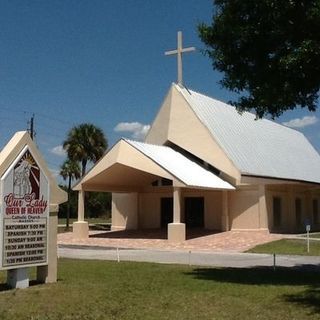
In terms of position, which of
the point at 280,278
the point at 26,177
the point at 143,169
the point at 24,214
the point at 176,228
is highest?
the point at 143,169

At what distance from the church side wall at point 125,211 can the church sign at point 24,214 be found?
27.3 meters

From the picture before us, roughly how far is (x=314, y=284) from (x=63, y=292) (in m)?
6.11

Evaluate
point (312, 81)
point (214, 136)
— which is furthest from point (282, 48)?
point (214, 136)

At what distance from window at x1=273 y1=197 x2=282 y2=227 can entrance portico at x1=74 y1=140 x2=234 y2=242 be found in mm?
4601

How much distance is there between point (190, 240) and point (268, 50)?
1920cm

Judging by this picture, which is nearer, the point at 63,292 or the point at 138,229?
the point at 63,292

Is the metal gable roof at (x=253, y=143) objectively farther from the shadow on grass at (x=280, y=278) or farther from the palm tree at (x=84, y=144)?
the shadow on grass at (x=280, y=278)

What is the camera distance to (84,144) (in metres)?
49.7

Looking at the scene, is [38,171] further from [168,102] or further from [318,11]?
[168,102]

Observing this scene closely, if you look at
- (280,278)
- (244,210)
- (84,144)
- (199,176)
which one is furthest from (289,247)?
(84,144)

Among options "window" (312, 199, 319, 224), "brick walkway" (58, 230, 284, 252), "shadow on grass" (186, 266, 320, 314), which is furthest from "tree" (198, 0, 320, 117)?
"window" (312, 199, 319, 224)

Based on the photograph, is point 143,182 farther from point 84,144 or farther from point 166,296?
point 166,296

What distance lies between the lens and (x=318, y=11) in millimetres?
11742

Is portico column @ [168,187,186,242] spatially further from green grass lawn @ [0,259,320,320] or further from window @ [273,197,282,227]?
green grass lawn @ [0,259,320,320]
